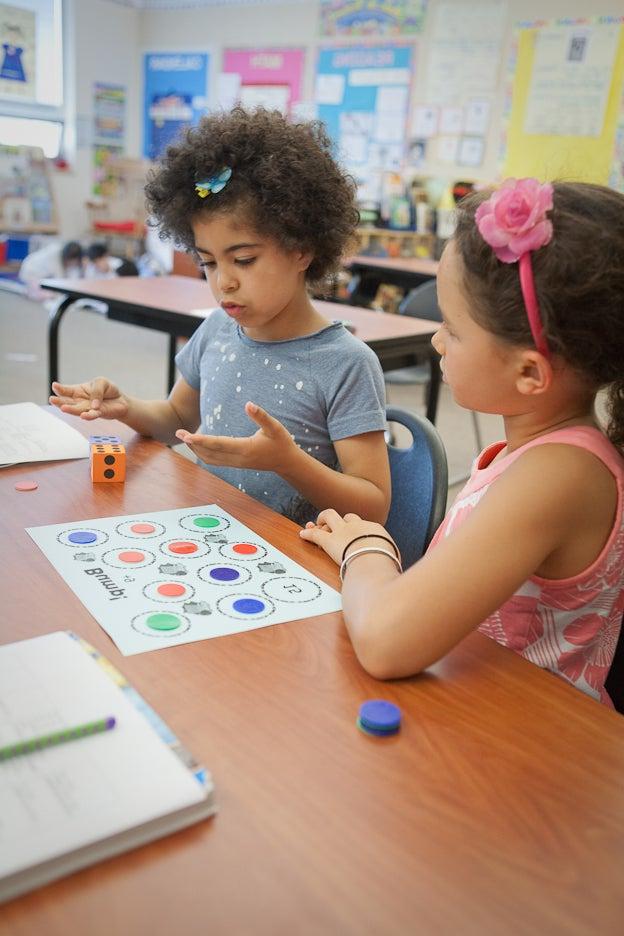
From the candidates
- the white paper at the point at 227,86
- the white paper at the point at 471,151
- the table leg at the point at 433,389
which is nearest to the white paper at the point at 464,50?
the white paper at the point at 471,151

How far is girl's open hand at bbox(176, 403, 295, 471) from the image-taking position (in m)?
0.97

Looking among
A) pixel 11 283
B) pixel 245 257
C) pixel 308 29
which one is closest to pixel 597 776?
pixel 245 257

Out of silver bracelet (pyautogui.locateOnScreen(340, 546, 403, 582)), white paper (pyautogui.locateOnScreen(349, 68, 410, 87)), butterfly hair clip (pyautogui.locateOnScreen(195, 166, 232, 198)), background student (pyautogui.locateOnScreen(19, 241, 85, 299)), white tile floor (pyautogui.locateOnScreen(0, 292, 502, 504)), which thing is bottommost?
white tile floor (pyautogui.locateOnScreen(0, 292, 502, 504))

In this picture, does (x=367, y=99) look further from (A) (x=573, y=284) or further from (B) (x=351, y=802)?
(B) (x=351, y=802)

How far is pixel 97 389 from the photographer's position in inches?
50.4

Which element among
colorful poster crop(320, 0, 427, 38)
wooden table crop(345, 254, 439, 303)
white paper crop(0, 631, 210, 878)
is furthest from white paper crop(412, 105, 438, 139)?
white paper crop(0, 631, 210, 878)

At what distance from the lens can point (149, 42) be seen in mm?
7156

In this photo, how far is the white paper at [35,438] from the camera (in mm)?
1137

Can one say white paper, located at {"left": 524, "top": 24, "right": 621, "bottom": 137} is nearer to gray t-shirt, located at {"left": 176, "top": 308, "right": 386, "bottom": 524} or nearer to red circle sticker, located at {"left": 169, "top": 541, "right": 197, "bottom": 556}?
gray t-shirt, located at {"left": 176, "top": 308, "right": 386, "bottom": 524}

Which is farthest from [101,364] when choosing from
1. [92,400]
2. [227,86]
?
[92,400]

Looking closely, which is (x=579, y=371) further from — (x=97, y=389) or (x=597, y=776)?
(x=97, y=389)

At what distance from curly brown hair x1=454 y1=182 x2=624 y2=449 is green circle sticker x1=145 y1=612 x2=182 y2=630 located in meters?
0.40

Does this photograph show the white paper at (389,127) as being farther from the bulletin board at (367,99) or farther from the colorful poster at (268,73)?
the colorful poster at (268,73)

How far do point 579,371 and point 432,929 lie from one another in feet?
1.68
